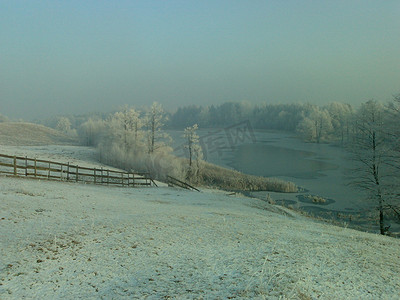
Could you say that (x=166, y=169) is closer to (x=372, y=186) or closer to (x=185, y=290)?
(x=372, y=186)

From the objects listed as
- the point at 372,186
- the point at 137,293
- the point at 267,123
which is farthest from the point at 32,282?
the point at 267,123

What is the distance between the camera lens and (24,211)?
37.5ft

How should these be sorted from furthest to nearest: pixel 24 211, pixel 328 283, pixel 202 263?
1. pixel 24 211
2. pixel 202 263
3. pixel 328 283

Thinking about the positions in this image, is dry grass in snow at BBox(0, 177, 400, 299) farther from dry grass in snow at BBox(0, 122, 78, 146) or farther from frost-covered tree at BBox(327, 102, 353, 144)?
frost-covered tree at BBox(327, 102, 353, 144)

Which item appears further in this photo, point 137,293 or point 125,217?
point 125,217

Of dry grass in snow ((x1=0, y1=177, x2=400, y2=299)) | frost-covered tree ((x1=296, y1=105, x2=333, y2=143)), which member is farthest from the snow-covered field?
frost-covered tree ((x1=296, y1=105, x2=333, y2=143))

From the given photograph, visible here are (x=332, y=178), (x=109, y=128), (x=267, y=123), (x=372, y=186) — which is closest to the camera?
(x=372, y=186)

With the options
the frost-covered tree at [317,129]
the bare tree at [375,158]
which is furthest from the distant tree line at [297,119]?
the bare tree at [375,158]

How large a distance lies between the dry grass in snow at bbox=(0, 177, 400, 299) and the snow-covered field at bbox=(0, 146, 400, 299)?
23 millimetres

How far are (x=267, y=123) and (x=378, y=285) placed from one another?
144155mm

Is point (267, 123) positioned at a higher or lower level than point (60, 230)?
higher

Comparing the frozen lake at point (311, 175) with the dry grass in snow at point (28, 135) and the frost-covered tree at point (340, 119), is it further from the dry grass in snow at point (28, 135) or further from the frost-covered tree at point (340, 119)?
the dry grass in snow at point (28, 135)

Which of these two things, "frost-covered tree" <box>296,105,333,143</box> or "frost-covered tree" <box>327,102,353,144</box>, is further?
"frost-covered tree" <box>296,105,333,143</box>

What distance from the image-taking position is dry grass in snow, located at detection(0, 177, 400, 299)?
19.9 feet
